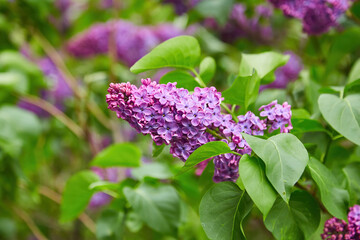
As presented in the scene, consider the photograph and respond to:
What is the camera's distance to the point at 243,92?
543 millimetres

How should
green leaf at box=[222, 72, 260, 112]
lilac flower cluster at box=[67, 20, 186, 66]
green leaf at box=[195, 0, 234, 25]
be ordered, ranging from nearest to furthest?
green leaf at box=[222, 72, 260, 112]
green leaf at box=[195, 0, 234, 25]
lilac flower cluster at box=[67, 20, 186, 66]

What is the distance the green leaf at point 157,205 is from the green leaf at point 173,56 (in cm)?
24

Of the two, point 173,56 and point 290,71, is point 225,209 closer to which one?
point 173,56

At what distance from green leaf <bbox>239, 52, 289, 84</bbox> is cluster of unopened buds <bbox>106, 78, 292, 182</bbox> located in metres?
0.12

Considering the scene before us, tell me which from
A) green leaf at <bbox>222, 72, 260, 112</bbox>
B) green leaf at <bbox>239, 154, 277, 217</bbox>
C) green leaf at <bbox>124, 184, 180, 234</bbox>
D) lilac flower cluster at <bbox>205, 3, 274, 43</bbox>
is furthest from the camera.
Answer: lilac flower cluster at <bbox>205, 3, 274, 43</bbox>

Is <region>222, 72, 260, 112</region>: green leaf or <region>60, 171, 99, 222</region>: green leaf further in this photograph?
<region>60, 171, 99, 222</region>: green leaf

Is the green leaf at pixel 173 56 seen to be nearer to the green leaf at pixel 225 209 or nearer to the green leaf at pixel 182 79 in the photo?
the green leaf at pixel 182 79

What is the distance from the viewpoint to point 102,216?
2.54 ft

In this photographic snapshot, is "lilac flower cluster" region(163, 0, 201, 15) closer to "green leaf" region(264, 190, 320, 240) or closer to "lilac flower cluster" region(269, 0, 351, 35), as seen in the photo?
"lilac flower cluster" region(269, 0, 351, 35)

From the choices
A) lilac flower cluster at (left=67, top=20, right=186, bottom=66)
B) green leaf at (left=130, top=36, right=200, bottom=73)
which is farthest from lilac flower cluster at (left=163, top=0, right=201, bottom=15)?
green leaf at (left=130, top=36, right=200, bottom=73)

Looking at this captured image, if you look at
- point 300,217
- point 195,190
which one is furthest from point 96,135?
point 300,217

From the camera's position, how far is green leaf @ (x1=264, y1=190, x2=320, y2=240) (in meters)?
0.48

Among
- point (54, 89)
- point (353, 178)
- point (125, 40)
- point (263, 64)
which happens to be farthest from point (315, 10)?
point (54, 89)

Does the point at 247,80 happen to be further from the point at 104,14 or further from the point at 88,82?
the point at 104,14
